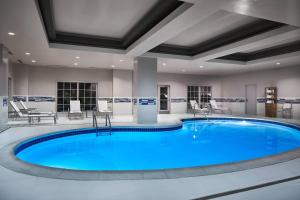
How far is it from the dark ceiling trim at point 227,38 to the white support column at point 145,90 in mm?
626

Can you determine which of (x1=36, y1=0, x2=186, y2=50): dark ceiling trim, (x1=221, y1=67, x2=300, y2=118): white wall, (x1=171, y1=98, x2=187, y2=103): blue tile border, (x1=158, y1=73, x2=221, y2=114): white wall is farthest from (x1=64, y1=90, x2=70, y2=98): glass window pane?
(x1=221, y1=67, x2=300, y2=118): white wall

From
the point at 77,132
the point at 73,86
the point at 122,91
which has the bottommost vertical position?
the point at 77,132

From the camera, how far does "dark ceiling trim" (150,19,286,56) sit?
17.8 ft

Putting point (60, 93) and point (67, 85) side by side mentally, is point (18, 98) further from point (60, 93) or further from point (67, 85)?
point (67, 85)

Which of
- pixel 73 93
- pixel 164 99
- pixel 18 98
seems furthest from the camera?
pixel 164 99

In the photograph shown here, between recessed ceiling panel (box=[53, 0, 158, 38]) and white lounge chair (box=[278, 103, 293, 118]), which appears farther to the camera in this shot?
white lounge chair (box=[278, 103, 293, 118])

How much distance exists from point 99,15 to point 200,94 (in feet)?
32.8

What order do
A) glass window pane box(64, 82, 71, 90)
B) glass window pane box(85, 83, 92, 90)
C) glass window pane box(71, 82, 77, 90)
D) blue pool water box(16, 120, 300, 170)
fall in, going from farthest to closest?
glass window pane box(85, 83, 92, 90), glass window pane box(71, 82, 77, 90), glass window pane box(64, 82, 71, 90), blue pool water box(16, 120, 300, 170)

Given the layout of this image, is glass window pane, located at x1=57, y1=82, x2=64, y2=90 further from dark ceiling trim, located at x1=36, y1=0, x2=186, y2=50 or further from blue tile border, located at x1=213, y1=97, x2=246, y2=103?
blue tile border, located at x1=213, y1=97, x2=246, y2=103

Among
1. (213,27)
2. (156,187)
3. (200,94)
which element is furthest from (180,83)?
(156,187)

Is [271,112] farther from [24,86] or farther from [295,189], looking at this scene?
[24,86]

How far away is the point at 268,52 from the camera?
8.42 meters

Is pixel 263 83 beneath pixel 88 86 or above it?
above

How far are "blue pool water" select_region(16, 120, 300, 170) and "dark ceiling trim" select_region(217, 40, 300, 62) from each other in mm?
2881
